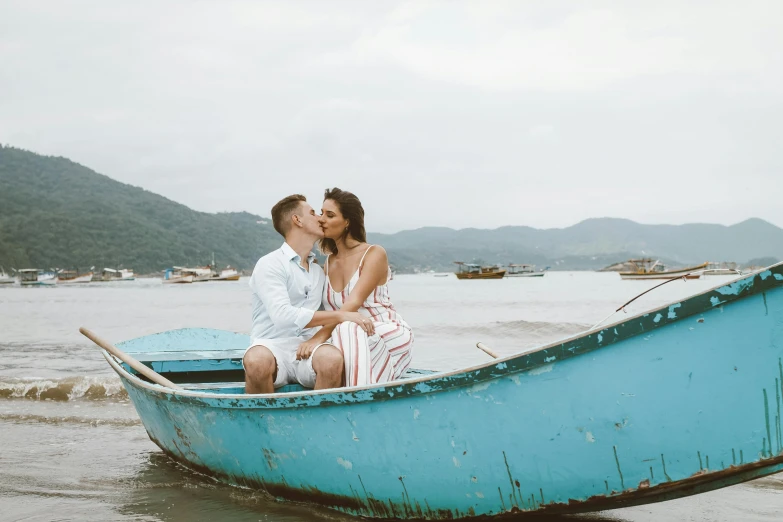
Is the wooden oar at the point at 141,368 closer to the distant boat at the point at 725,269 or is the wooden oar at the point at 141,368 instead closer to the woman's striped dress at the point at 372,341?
the woman's striped dress at the point at 372,341

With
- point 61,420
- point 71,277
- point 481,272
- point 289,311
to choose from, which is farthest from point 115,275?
point 289,311

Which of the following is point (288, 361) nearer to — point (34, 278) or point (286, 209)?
point (286, 209)

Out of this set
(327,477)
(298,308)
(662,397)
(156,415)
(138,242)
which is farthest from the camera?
(138,242)

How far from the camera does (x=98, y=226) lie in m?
107

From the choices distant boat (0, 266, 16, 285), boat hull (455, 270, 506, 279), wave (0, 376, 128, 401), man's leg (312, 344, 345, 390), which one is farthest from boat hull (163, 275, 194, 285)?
man's leg (312, 344, 345, 390)

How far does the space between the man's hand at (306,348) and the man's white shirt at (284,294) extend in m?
0.11

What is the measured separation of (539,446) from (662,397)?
59 centimetres

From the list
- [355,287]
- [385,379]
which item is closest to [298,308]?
[355,287]

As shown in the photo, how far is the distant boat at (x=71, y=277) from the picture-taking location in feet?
297

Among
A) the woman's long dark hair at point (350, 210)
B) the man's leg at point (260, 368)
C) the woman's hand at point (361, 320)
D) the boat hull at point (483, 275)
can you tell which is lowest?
the boat hull at point (483, 275)

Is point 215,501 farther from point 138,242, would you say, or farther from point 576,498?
point 138,242

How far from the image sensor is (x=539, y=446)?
10.0ft

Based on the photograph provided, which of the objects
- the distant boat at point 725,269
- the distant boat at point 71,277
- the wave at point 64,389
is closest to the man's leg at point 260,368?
the distant boat at point 725,269

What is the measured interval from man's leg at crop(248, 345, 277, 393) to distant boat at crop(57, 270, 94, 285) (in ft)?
310
